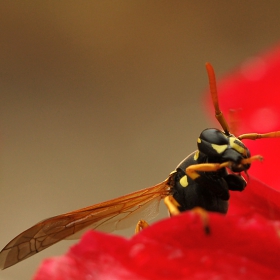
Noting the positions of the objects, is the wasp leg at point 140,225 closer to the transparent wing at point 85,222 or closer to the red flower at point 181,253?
the transparent wing at point 85,222

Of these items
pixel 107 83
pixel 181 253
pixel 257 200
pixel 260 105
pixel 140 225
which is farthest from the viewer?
pixel 107 83

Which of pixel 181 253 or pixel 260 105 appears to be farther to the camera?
pixel 260 105

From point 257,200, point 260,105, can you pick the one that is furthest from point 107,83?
point 257,200

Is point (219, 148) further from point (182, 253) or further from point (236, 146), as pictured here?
point (182, 253)

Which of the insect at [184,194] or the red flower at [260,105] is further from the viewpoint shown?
the red flower at [260,105]

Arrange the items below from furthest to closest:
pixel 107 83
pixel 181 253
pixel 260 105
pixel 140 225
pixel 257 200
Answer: pixel 107 83
pixel 260 105
pixel 140 225
pixel 257 200
pixel 181 253

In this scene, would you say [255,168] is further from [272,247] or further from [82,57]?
[82,57]

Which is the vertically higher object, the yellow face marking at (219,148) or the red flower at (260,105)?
the yellow face marking at (219,148)

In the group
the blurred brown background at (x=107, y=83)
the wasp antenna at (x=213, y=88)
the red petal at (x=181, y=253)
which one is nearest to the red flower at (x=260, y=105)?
the wasp antenna at (x=213, y=88)
